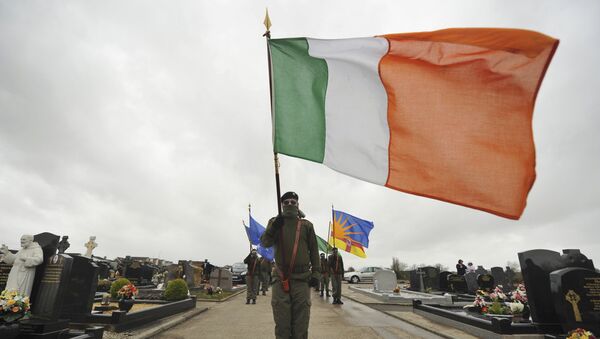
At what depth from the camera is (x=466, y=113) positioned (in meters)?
3.62

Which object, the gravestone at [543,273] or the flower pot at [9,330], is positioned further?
the gravestone at [543,273]

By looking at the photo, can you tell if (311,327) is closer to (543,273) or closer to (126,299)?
(126,299)

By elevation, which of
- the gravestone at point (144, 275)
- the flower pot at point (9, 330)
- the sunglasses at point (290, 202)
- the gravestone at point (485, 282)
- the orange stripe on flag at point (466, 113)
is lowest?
the flower pot at point (9, 330)

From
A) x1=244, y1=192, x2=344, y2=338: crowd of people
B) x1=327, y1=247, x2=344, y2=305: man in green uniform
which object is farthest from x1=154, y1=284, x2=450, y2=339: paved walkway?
x1=327, y1=247, x2=344, y2=305: man in green uniform

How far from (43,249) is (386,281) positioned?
49.7 feet

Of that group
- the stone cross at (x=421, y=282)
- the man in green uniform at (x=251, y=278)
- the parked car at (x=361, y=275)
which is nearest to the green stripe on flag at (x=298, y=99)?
the man in green uniform at (x=251, y=278)

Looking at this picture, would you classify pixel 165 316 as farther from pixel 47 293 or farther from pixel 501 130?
pixel 501 130

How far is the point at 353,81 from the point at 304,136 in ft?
3.06

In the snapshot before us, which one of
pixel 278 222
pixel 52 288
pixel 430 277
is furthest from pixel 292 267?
pixel 430 277

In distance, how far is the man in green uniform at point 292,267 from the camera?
3807 mm

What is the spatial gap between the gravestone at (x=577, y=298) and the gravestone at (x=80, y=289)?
9087mm

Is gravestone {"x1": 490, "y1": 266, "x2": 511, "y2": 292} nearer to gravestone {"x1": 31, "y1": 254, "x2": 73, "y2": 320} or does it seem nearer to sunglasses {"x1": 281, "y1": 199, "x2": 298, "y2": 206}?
sunglasses {"x1": 281, "y1": 199, "x2": 298, "y2": 206}

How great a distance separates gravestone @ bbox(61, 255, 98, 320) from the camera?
267 inches

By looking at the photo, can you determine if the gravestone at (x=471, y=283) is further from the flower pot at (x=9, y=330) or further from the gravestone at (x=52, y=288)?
the flower pot at (x=9, y=330)
